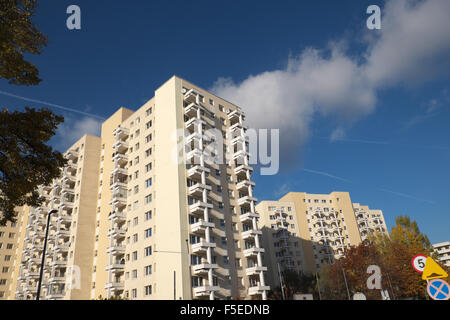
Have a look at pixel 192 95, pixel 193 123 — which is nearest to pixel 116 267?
pixel 193 123

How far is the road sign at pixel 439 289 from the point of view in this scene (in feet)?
21.6

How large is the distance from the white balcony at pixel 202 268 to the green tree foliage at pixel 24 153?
3213cm

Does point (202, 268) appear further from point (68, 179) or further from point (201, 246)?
point (68, 179)

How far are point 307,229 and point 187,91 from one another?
244ft

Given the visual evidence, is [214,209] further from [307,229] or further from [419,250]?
[307,229]

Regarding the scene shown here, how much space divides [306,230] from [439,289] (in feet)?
364

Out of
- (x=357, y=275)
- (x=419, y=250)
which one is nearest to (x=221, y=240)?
(x=357, y=275)

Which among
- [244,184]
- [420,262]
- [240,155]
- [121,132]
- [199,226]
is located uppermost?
[121,132]

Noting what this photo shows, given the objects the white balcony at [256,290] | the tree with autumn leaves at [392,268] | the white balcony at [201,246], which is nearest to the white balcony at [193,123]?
the white balcony at [201,246]

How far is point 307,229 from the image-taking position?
113 metres

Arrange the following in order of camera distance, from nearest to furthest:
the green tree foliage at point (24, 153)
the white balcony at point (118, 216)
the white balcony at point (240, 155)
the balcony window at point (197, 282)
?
the green tree foliage at point (24, 153) < the balcony window at point (197, 282) < the white balcony at point (118, 216) < the white balcony at point (240, 155)

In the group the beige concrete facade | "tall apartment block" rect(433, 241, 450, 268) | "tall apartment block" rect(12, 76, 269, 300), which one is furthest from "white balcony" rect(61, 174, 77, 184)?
"tall apartment block" rect(433, 241, 450, 268)

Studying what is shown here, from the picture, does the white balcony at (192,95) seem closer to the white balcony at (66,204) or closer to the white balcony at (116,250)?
the white balcony at (116,250)

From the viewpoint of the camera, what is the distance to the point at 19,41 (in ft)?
42.9
